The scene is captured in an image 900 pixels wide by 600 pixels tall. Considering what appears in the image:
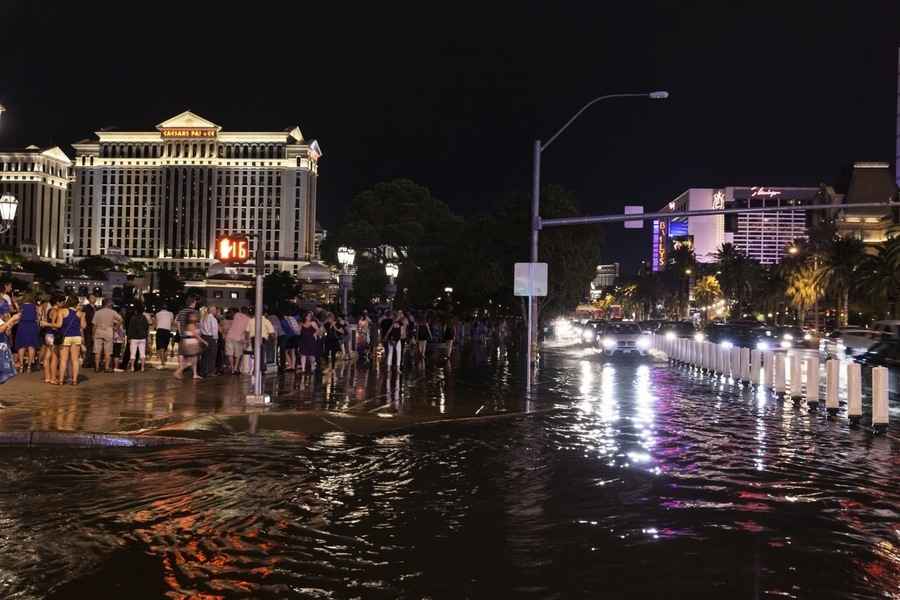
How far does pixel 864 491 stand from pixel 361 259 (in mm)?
60433

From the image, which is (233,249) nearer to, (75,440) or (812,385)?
(75,440)

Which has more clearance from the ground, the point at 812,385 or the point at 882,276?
the point at 882,276

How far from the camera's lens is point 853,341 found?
3741 centimetres

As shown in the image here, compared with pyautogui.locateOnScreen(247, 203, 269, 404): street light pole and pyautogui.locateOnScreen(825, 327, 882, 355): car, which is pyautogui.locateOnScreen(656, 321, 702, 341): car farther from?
pyautogui.locateOnScreen(247, 203, 269, 404): street light pole

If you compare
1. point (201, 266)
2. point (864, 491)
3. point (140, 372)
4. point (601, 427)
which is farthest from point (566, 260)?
point (201, 266)

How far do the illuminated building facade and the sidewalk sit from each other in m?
161

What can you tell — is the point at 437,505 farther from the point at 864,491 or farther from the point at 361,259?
the point at 361,259

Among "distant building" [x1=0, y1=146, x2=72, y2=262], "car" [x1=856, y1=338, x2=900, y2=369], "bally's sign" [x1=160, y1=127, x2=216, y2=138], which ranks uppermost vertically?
"bally's sign" [x1=160, y1=127, x2=216, y2=138]

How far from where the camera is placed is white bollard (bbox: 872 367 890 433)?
48.8 ft

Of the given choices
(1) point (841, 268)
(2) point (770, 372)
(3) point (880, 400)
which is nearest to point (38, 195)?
(1) point (841, 268)

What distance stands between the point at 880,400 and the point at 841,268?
57.9 meters

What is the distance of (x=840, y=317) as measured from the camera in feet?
249

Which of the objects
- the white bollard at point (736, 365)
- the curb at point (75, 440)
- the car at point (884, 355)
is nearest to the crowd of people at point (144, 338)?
the curb at point (75, 440)

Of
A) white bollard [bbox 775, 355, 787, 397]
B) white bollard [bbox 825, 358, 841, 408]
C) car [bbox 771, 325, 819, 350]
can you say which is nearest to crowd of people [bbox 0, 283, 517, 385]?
white bollard [bbox 775, 355, 787, 397]
